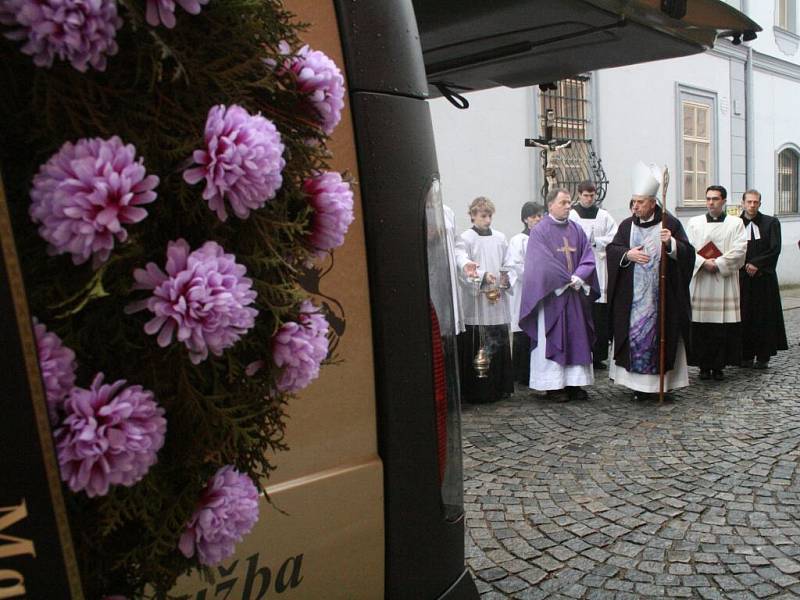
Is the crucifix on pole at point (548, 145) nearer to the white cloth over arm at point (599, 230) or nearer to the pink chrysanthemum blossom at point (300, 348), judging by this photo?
the white cloth over arm at point (599, 230)

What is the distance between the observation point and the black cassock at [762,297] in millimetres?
8273

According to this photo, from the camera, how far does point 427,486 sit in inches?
73.5

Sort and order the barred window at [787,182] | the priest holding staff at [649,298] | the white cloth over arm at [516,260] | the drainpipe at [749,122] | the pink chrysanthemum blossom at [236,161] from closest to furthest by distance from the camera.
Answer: the pink chrysanthemum blossom at [236,161] → the priest holding staff at [649,298] → the white cloth over arm at [516,260] → the drainpipe at [749,122] → the barred window at [787,182]

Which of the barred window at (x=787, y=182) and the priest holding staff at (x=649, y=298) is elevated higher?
the barred window at (x=787, y=182)

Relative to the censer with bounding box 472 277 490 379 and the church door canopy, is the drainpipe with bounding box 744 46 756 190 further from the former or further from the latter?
the church door canopy

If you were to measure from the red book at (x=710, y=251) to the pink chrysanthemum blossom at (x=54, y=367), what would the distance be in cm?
783

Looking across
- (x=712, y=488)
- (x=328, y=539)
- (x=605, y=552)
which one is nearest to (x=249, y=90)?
(x=328, y=539)

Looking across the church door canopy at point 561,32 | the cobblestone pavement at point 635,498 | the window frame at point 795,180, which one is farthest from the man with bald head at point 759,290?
the window frame at point 795,180

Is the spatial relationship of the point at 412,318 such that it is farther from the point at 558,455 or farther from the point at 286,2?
the point at 558,455

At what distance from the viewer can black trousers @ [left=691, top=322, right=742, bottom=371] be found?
766 centimetres

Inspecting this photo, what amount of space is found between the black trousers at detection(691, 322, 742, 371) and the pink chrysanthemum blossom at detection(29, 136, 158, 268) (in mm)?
7482

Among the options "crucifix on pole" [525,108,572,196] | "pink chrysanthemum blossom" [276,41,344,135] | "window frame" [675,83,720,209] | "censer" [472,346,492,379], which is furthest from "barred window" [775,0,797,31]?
"pink chrysanthemum blossom" [276,41,344,135]

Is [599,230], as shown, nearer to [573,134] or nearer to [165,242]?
[573,134]

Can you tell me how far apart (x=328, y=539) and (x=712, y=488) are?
3.40 metres
